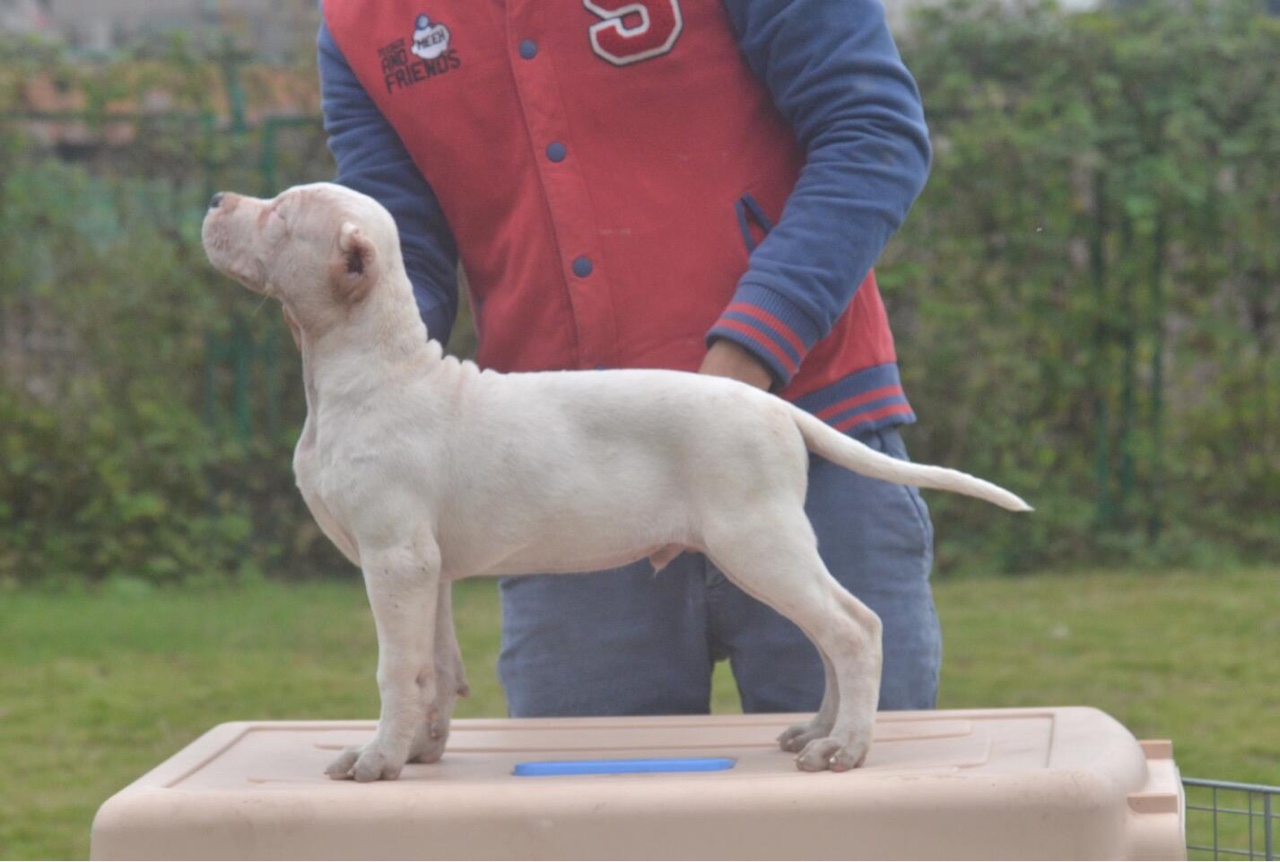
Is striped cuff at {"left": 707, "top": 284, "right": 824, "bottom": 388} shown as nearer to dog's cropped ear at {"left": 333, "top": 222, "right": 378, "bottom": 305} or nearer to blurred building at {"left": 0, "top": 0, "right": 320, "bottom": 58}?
dog's cropped ear at {"left": 333, "top": 222, "right": 378, "bottom": 305}

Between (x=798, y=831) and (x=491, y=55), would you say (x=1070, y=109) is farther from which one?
(x=798, y=831)

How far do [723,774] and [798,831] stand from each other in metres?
0.19

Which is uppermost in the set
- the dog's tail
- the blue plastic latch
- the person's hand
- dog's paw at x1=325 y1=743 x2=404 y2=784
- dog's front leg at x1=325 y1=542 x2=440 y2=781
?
the person's hand

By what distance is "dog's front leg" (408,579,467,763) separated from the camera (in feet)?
6.47

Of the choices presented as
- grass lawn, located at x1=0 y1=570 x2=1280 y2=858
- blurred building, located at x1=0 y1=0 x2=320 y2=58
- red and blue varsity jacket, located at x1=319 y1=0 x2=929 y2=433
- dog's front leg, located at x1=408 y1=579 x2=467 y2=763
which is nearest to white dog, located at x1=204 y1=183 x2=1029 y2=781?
dog's front leg, located at x1=408 y1=579 x2=467 y2=763

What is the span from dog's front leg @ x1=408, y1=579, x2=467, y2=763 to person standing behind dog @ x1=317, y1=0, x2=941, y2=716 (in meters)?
0.36

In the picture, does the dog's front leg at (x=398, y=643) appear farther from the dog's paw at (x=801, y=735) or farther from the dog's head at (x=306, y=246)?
the dog's paw at (x=801, y=735)

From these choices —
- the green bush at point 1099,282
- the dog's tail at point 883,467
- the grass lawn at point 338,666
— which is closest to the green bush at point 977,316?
the green bush at point 1099,282

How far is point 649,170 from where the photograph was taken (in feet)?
7.27

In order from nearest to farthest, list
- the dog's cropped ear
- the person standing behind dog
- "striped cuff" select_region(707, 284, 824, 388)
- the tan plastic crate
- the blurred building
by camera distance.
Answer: the tan plastic crate → the dog's cropped ear → "striped cuff" select_region(707, 284, 824, 388) → the person standing behind dog → the blurred building

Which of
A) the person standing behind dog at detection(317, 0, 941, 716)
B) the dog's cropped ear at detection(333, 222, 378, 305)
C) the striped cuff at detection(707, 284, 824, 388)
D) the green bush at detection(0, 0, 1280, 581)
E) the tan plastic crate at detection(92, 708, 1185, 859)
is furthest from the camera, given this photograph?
the green bush at detection(0, 0, 1280, 581)

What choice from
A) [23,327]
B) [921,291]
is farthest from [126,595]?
[921,291]

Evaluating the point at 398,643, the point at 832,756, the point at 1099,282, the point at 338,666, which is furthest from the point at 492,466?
the point at 1099,282

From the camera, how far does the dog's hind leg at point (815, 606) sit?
1.81m
